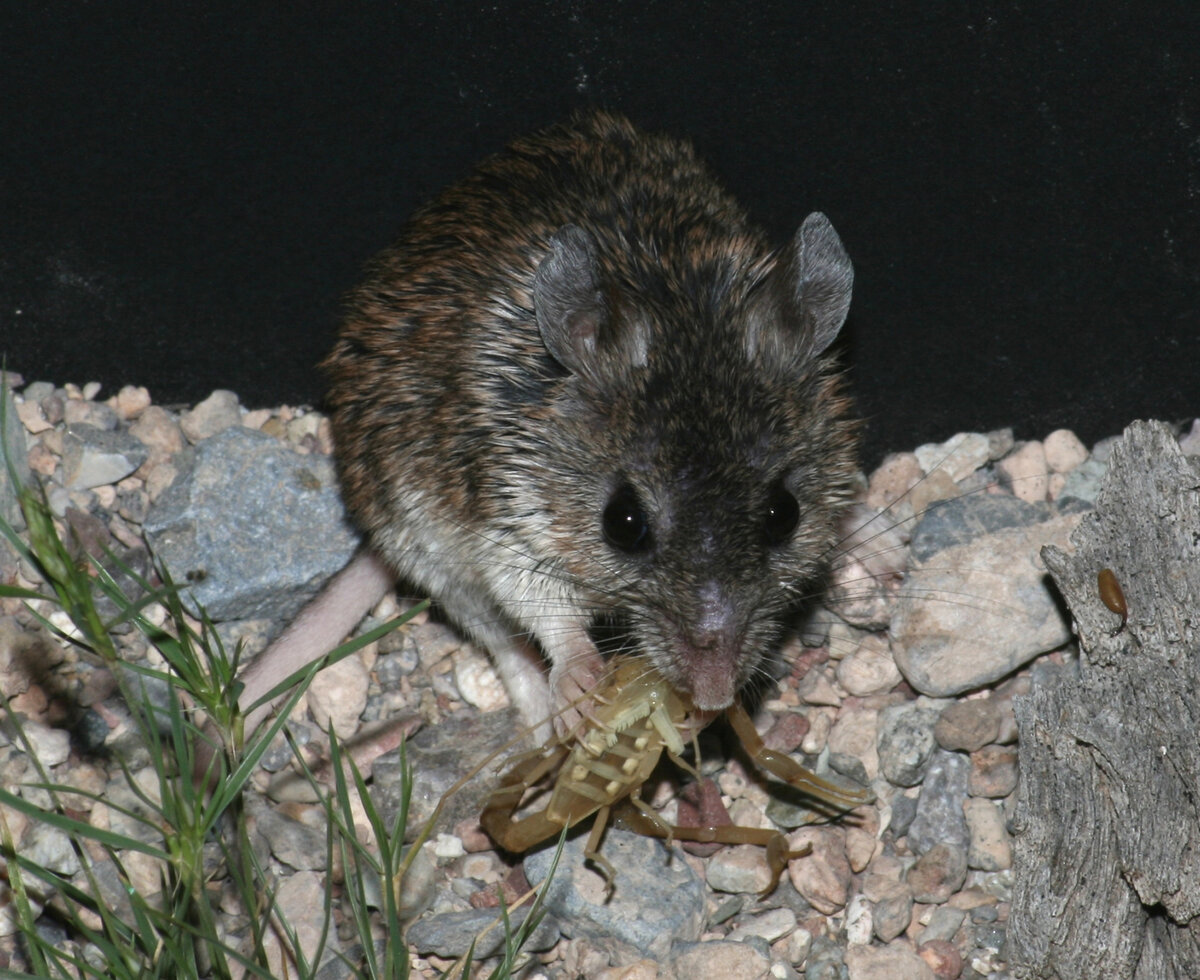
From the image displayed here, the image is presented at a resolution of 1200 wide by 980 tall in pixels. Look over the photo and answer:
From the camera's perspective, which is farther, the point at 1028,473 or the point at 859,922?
the point at 1028,473

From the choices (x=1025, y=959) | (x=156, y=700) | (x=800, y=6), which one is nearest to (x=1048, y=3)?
(x=800, y=6)

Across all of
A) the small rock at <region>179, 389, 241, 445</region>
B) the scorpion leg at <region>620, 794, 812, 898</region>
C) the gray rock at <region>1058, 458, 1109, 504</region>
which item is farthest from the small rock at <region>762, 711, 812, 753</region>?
the small rock at <region>179, 389, 241, 445</region>

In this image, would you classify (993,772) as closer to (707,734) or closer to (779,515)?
(707,734)

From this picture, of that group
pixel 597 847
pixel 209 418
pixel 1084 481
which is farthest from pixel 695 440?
pixel 209 418

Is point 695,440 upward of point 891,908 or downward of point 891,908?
upward

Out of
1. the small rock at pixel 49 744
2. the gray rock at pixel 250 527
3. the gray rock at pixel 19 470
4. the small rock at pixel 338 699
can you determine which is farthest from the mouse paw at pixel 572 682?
the gray rock at pixel 19 470

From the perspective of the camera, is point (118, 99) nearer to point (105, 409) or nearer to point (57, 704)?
point (105, 409)
